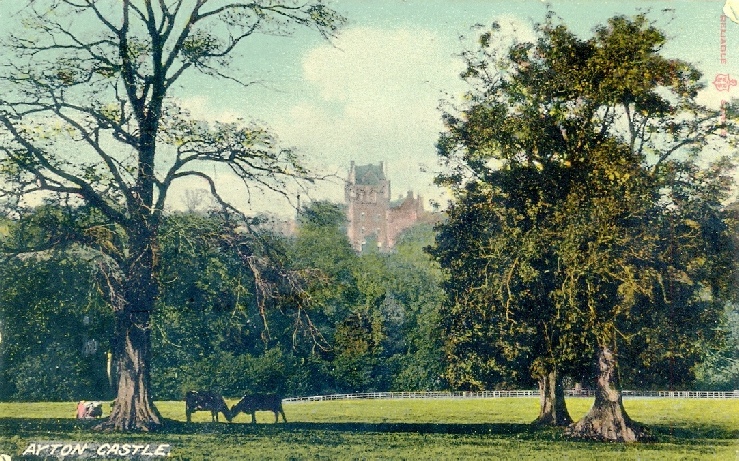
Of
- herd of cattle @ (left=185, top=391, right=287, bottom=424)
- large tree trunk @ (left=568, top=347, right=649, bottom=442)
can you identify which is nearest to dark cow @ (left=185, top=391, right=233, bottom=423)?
herd of cattle @ (left=185, top=391, right=287, bottom=424)

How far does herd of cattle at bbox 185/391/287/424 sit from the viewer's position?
12.6 m

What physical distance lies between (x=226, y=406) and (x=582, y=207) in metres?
5.51

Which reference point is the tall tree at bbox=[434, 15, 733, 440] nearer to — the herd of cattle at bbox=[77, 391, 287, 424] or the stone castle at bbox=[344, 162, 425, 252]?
the stone castle at bbox=[344, 162, 425, 252]

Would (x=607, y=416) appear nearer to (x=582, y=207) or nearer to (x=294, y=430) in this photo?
(x=582, y=207)

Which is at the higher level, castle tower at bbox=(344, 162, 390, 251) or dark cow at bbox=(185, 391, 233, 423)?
castle tower at bbox=(344, 162, 390, 251)

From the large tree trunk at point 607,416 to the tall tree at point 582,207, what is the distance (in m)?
0.02

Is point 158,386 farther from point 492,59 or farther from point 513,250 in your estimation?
point 492,59

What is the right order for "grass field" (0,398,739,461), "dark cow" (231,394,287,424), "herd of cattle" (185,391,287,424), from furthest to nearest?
1. "dark cow" (231,394,287,424)
2. "herd of cattle" (185,391,287,424)
3. "grass field" (0,398,739,461)

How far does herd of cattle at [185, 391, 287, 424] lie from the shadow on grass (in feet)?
0.49

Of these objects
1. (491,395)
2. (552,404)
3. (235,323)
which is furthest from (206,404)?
(552,404)

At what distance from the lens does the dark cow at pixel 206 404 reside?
12602 mm

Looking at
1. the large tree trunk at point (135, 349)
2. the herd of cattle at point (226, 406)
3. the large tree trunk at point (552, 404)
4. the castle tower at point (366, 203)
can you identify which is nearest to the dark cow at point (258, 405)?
the herd of cattle at point (226, 406)

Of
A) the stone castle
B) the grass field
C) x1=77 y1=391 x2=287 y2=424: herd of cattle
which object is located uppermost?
the stone castle

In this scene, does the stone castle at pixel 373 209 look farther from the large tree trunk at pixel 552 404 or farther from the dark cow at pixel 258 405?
the large tree trunk at pixel 552 404
